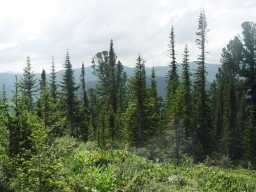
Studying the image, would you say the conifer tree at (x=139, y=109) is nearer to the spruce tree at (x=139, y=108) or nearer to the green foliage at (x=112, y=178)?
the spruce tree at (x=139, y=108)

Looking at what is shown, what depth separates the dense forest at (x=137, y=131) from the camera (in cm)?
1961

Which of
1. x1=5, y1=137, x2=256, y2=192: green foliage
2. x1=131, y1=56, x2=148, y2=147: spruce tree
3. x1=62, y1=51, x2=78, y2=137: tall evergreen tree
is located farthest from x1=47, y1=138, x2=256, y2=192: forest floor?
x1=62, y1=51, x2=78, y2=137: tall evergreen tree

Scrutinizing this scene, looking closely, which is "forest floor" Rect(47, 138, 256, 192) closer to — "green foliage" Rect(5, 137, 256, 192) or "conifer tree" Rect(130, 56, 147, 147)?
"green foliage" Rect(5, 137, 256, 192)

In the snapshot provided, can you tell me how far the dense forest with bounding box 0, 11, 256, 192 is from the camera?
19609 mm

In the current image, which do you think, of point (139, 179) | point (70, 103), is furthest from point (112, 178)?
point (70, 103)

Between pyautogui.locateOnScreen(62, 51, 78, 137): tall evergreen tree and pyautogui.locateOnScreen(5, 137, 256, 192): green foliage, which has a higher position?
pyautogui.locateOnScreen(62, 51, 78, 137): tall evergreen tree

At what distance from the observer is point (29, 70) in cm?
6272

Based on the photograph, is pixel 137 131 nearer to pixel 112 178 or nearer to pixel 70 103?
pixel 70 103

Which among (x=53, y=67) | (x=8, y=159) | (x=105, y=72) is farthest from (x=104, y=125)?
(x=8, y=159)

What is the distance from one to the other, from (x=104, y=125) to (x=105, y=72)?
620 inches

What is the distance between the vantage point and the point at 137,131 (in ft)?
163

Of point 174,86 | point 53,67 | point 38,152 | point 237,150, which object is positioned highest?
point 53,67

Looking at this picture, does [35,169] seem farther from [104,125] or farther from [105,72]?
[105,72]

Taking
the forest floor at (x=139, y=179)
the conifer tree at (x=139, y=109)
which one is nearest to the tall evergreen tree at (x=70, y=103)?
the conifer tree at (x=139, y=109)
